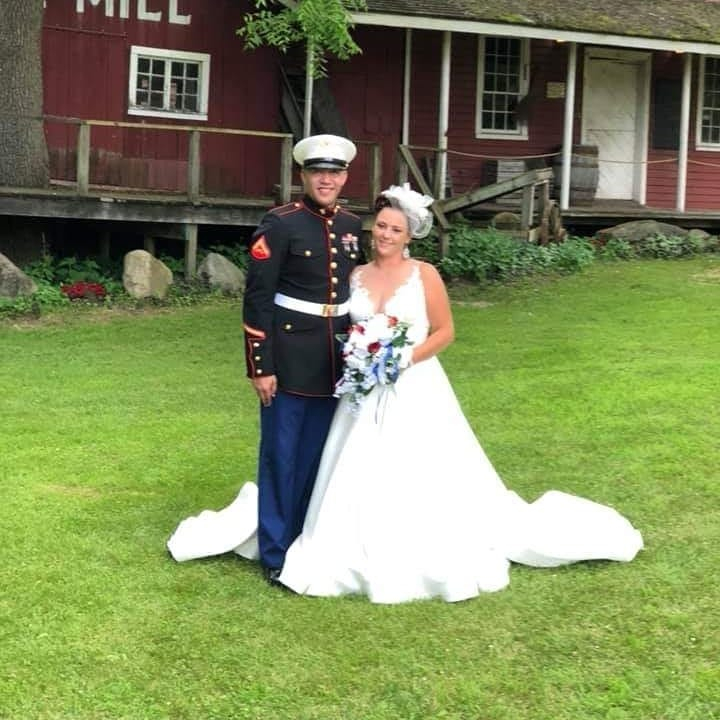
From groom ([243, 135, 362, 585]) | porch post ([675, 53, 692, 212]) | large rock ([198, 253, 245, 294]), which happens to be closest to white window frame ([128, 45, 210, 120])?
large rock ([198, 253, 245, 294])

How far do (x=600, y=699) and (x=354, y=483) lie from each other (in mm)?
1479

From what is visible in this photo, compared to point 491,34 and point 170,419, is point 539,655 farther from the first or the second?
point 491,34

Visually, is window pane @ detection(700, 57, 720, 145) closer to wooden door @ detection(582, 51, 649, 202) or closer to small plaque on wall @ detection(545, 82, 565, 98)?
wooden door @ detection(582, 51, 649, 202)

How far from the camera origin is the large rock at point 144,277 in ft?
42.3

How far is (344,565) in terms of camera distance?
4.76 m

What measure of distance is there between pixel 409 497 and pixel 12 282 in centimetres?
863

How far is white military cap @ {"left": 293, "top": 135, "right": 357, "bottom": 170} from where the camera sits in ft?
15.4

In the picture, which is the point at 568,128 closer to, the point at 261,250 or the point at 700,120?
the point at 700,120

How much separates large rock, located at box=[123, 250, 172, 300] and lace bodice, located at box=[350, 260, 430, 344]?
8.31 m

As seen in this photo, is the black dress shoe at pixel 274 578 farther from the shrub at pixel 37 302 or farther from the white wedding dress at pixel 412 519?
the shrub at pixel 37 302

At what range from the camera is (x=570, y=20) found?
55.0ft

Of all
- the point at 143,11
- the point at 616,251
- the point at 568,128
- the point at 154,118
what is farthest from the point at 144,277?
the point at 568,128

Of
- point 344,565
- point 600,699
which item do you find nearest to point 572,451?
point 344,565

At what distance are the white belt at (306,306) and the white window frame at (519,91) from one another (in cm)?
1391
